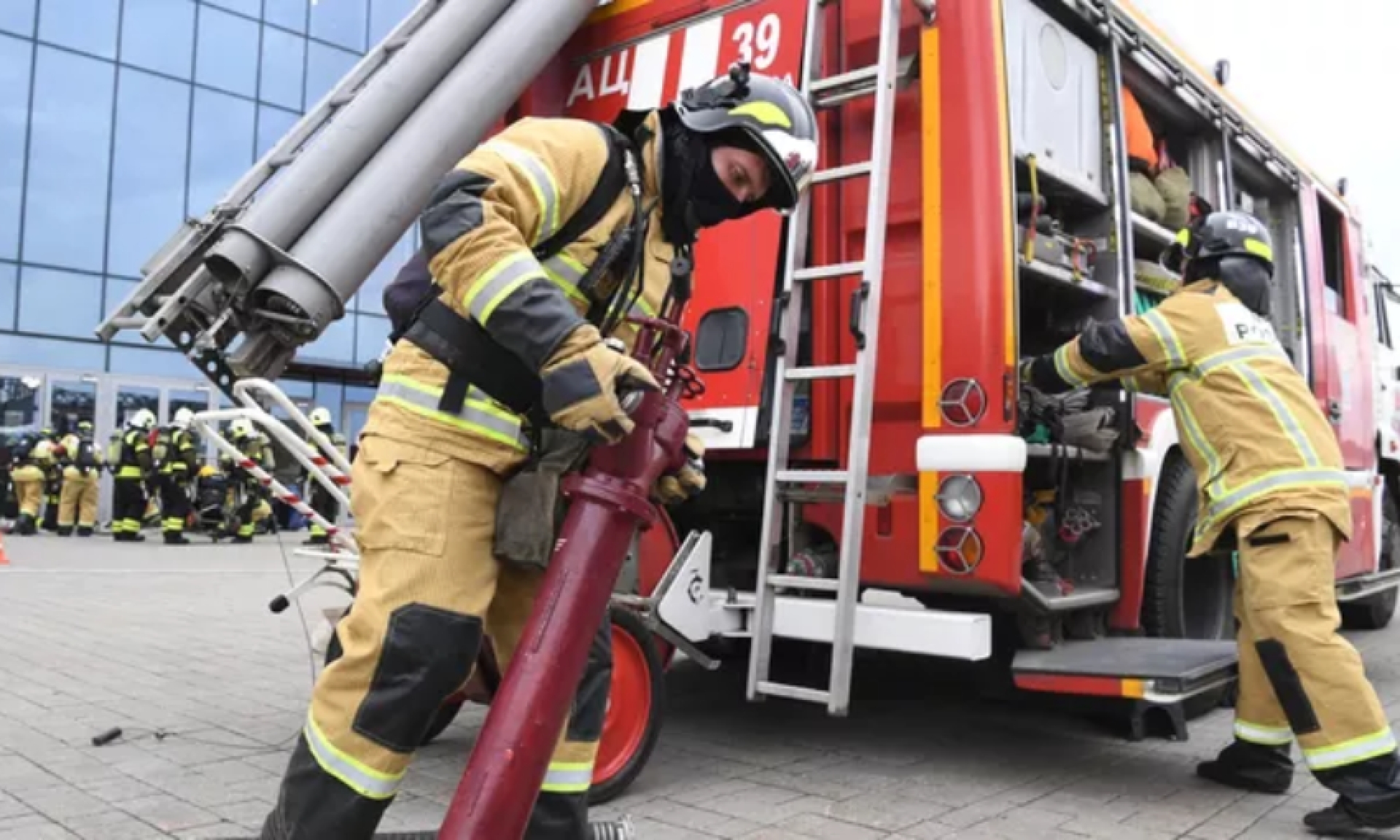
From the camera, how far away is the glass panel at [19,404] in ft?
57.9

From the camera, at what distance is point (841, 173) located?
12.5 ft

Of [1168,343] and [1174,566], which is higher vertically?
[1168,343]

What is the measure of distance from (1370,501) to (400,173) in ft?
19.7

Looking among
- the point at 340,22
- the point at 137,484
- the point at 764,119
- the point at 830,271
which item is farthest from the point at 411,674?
the point at 340,22

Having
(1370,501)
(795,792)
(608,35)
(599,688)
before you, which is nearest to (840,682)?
(795,792)

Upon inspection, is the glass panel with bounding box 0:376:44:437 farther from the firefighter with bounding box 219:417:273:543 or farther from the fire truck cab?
the fire truck cab

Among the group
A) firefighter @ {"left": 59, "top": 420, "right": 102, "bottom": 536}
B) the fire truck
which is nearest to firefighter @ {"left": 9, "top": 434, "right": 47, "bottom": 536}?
firefighter @ {"left": 59, "top": 420, "right": 102, "bottom": 536}

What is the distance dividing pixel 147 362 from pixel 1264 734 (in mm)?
19915

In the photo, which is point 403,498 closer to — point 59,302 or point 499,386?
point 499,386

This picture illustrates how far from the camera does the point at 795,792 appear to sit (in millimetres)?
3637

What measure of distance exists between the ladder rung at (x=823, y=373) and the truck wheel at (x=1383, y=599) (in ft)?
17.5

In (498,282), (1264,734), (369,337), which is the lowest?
(1264,734)

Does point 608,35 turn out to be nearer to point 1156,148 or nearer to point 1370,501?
point 1156,148

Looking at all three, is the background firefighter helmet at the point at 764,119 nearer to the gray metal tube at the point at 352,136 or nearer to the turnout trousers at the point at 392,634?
the turnout trousers at the point at 392,634
